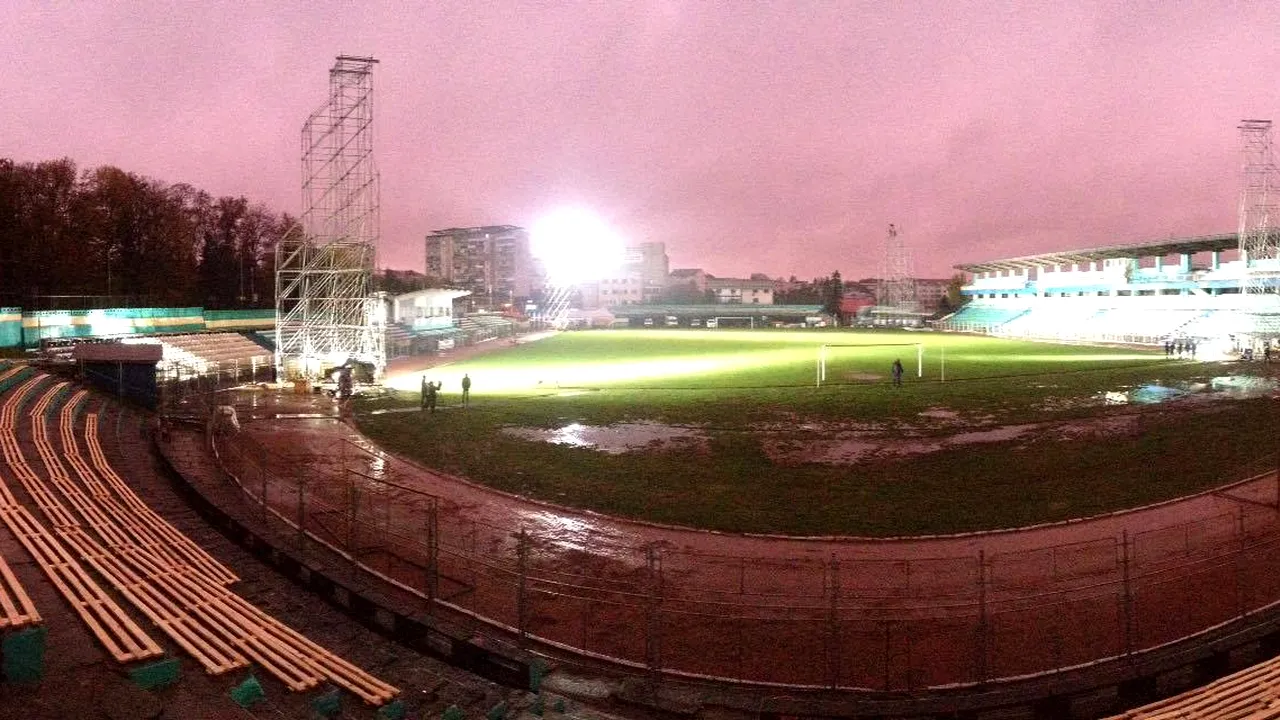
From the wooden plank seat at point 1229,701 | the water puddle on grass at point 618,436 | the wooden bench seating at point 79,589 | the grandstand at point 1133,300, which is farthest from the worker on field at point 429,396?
the grandstand at point 1133,300

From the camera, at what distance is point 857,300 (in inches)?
5595

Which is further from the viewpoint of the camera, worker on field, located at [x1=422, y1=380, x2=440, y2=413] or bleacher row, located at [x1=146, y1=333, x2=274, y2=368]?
bleacher row, located at [x1=146, y1=333, x2=274, y2=368]

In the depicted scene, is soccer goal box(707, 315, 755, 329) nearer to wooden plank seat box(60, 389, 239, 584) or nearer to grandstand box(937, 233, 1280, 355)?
grandstand box(937, 233, 1280, 355)

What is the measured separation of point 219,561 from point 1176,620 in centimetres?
1238

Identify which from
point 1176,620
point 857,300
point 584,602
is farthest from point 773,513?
point 857,300

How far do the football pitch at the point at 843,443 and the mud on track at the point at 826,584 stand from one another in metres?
1.15

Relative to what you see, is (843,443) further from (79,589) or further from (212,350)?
(212,350)

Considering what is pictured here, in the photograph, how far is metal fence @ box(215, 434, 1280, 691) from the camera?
8102 millimetres

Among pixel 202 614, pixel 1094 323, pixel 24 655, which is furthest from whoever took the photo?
pixel 1094 323

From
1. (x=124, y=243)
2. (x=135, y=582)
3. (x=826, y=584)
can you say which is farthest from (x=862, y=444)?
(x=124, y=243)

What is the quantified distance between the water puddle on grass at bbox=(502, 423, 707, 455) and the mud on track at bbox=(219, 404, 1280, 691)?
17.8 feet

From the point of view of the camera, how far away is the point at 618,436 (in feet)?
69.9

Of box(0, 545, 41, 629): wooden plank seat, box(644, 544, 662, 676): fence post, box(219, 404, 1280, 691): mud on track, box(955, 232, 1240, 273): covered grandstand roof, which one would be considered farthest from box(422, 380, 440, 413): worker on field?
box(955, 232, 1240, 273): covered grandstand roof

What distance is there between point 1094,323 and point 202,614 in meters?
79.0
